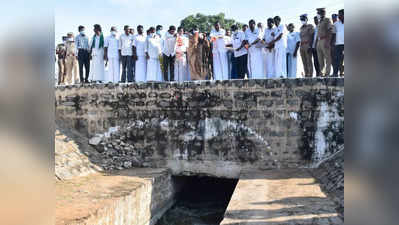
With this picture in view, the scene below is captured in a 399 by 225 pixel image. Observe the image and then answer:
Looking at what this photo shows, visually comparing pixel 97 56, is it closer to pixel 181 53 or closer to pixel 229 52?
pixel 181 53

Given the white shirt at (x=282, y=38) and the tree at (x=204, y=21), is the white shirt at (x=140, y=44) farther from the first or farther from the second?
the tree at (x=204, y=21)

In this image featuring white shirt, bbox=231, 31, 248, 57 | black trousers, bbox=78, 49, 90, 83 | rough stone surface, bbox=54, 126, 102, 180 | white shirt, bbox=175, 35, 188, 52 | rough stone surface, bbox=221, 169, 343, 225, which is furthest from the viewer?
black trousers, bbox=78, 49, 90, 83

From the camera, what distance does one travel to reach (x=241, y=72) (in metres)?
8.27

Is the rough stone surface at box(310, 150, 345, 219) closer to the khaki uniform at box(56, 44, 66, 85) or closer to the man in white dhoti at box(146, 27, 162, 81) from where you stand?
the man in white dhoti at box(146, 27, 162, 81)

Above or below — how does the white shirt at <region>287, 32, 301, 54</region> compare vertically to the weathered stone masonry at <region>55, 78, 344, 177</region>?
above

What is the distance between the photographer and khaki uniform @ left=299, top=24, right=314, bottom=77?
24.2ft

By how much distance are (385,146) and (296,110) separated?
6.01 m

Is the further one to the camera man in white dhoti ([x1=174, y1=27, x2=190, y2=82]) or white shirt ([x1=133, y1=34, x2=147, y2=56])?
white shirt ([x1=133, y1=34, x2=147, y2=56])

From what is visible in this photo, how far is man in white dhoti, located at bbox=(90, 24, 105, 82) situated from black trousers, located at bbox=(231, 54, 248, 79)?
3.91 meters

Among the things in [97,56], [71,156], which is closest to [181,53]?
[97,56]

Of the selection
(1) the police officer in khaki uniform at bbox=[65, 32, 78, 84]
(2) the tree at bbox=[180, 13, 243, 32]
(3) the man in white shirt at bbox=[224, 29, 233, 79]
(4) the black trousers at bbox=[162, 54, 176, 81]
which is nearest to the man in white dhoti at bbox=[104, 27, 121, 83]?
(1) the police officer in khaki uniform at bbox=[65, 32, 78, 84]

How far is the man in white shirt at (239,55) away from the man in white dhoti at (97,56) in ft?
12.5

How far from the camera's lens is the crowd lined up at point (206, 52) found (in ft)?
24.2

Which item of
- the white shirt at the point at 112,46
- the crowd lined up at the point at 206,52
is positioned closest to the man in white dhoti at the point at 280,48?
the crowd lined up at the point at 206,52
